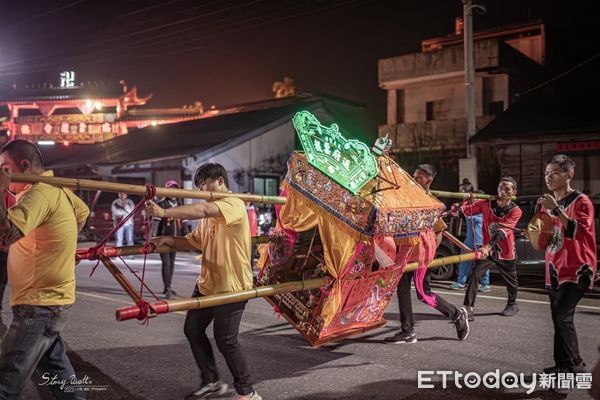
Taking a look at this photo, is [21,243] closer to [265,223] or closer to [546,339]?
[546,339]

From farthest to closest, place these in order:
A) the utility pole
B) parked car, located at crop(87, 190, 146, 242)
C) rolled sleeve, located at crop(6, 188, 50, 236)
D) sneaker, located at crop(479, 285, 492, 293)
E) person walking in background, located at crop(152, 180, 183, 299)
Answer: parked car, located at crop(87, 190, 146, 242) → the utility pole → sneaker, located at crop(479, 285, 492, 293) → person walking in background, located at crop(152, 180, 183, 299) → rolled sleeve, located at crop(6, 188, 50, 236)

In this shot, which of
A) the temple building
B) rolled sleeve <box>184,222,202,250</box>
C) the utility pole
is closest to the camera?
rolled sleeve <box>184,222,202,250</box>

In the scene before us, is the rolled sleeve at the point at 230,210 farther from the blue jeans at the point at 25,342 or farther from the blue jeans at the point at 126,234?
the blue jeans at the point at 126,234

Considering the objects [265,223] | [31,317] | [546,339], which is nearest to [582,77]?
[265,223]

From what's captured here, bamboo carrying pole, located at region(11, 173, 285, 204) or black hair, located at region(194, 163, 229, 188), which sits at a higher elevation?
black hair, located at region(194, 163, 229, 188)

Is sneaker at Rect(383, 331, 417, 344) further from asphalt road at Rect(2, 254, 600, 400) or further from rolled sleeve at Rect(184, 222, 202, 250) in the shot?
rolled sleeve at Rect(184, 222, 202, 250)

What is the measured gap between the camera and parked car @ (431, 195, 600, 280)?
10.5 metres

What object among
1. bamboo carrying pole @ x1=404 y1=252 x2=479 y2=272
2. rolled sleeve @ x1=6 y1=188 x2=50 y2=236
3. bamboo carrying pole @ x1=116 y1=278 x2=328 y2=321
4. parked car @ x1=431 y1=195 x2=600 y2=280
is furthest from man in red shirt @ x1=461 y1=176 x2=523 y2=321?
rolled sleeve @ x1=6 y1=188 x2=50 y2=236

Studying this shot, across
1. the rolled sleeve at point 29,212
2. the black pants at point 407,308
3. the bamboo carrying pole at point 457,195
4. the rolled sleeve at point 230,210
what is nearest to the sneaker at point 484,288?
the bamboo carrying pole at point 457,195

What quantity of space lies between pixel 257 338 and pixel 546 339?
3414mm

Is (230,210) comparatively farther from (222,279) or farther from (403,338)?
(403,338)

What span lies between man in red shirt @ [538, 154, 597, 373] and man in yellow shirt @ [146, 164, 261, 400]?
2.68 m

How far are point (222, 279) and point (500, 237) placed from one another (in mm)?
4350

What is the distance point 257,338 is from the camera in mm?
6516
